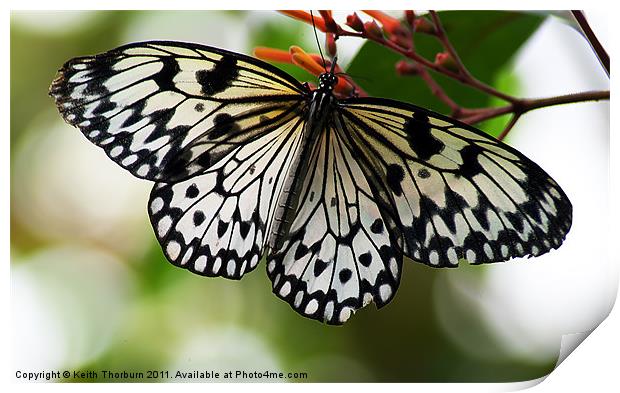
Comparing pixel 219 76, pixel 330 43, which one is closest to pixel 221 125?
pixel 219 76

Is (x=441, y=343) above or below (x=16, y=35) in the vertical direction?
below

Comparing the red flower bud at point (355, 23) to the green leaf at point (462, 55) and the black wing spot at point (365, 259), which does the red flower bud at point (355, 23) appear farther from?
the black wing spot at point (365, 259)

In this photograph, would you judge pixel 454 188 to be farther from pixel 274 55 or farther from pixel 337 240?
pixel 274 55

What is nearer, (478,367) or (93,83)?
(93,83)

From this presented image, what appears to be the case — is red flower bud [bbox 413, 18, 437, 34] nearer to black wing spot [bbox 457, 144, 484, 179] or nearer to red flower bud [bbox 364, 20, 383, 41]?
red flower bud [bbox 364, 20, 383, 41]

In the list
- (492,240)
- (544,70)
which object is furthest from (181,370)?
(544,70)

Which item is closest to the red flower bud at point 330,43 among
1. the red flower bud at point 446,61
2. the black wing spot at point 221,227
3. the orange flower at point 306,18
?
the orange flower at point 306,18

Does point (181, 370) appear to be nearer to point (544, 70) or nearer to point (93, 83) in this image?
point (93, 83)
